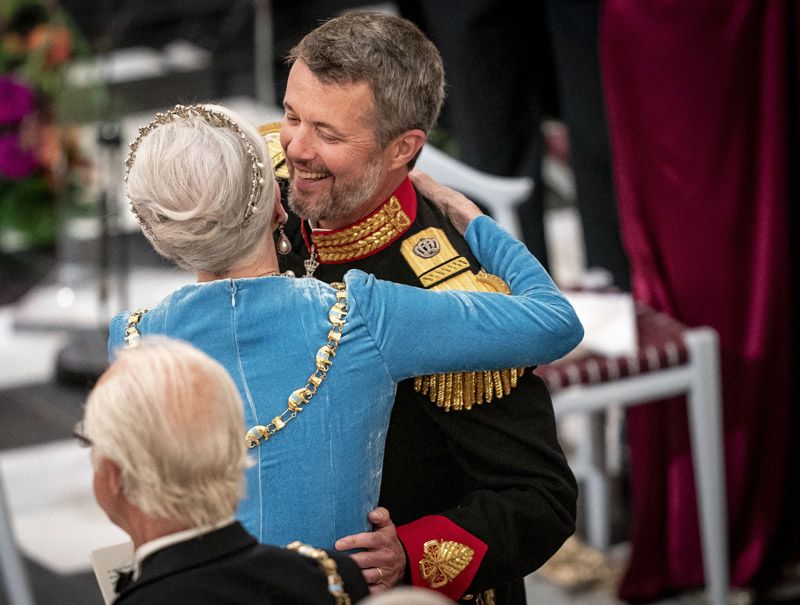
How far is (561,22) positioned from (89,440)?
8.59 ft

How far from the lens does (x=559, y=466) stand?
66.5 inches

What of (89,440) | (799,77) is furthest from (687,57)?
(89,440)

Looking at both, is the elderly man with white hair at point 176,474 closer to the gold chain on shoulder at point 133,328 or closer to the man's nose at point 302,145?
the gold chain on shoulder at point 133,328

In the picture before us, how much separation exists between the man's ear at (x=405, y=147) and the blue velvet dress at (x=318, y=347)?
0.24 meters

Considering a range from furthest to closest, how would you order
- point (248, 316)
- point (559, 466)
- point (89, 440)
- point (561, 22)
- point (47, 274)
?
1. point (47, 274)
2. point (561, 22)
3. point (559, 466)
4. point (248, 316)
5. point (89, 440)

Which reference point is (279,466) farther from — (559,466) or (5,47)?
(5,47)

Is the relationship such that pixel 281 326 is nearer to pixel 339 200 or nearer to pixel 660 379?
pixel 339 200

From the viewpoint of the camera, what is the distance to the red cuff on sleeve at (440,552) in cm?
164

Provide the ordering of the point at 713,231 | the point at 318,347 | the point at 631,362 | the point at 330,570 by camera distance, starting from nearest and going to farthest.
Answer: the point at 330,570, the point at 318,347, the point at 631,362, the point at 713,231

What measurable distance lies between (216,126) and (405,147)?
0.33 meters

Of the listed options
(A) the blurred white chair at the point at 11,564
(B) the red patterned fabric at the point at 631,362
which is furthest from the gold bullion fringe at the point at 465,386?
(A) the blurred white chair at the point at 11,564

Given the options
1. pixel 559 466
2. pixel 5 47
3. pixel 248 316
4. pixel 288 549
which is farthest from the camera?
pixel 5 47

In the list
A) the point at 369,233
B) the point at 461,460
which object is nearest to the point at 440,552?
the point at 461,460

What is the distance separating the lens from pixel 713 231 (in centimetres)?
326
